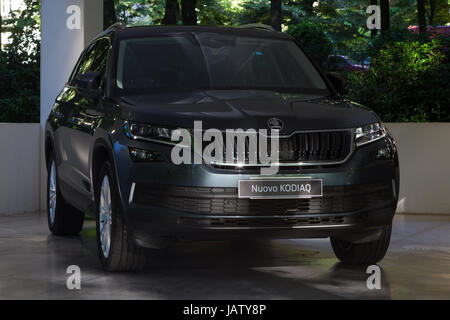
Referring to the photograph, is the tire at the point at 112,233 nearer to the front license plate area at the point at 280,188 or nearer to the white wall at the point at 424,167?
the front license plate area at the point at 280,188

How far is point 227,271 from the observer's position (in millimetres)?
8164

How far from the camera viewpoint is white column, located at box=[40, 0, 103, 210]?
13.2 meters

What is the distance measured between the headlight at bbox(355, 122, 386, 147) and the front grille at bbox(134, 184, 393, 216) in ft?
1.28

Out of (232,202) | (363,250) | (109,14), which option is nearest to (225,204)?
(232,202)

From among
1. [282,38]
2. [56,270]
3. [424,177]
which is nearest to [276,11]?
[424,177]

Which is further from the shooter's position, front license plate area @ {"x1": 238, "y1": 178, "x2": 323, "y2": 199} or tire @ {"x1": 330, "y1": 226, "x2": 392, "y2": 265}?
tire @ {"x1": 330, "y1": 226, "x2": 392, "y2": 265}

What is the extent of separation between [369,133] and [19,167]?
6.50 metres

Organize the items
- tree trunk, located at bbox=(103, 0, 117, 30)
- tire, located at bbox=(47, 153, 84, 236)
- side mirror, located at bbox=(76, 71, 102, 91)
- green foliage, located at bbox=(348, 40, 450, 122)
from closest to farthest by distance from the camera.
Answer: side mirror, located at bbox=(76, 71, 102, 91) < tire, located at bbox=(47, 153, 84, 236) < green foliage, located at bbox=(348, 40, 450, 122) < tree trunk, located at bbox=(103, 0, 117, 30)

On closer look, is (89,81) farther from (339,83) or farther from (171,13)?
(171,13)

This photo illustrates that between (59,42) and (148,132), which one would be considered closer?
(148,132)

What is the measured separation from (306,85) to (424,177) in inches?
190

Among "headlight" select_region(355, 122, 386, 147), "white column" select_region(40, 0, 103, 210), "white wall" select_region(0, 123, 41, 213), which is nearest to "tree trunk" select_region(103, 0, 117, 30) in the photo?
"white column" select_region(40, 0, 103, 210)

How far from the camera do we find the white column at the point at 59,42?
1323 centimetres

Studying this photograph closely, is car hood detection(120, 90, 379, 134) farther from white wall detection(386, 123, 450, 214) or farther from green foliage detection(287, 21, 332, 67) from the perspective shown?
green foliage detection(287, 21, 332, 67)
